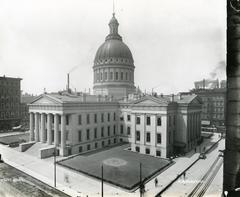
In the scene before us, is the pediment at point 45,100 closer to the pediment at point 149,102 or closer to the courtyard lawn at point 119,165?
the courtyard lawn at point 119,165

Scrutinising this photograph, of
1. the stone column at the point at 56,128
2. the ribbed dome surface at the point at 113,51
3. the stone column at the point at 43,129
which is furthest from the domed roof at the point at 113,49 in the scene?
the stone column at the point at 56,128

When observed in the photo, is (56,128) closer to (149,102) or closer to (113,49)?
(149,102)

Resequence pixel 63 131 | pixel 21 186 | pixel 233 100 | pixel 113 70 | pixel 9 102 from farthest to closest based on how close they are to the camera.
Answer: pixel 9 102 → pixel 113 70 → pixel 63 131 → pixel 21 186 → pixel 233 100

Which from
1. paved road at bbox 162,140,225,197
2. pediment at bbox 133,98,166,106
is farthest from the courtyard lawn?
pediment at bbox 133,98,166,106

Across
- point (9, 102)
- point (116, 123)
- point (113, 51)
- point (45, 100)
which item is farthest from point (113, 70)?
point (9, 102)

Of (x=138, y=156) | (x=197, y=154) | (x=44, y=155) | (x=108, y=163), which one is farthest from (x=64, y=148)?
(x=197, y=154)

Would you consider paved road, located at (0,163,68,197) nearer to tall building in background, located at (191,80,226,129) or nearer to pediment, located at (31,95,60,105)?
pediment, located at (31,95,60,105)
